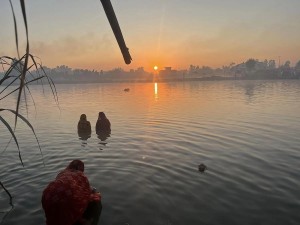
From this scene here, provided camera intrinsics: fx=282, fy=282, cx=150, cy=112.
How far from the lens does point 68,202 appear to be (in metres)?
6.86

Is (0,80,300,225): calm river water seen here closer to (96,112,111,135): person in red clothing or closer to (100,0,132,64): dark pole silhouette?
(96,112,111,135): person in red clothing

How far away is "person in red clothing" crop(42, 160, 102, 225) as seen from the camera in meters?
6.73

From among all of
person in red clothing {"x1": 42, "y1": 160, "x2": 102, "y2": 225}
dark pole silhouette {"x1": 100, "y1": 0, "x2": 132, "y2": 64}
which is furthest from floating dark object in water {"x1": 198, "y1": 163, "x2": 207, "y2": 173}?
dark pole silhouette {"x1": 100, "y1": 0, "x2": 132, "y2": 64}

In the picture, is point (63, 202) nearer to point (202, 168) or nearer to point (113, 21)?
point (113, 21)

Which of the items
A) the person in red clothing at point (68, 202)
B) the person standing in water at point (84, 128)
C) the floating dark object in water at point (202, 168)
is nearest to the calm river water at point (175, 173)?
the floating dark object in water at point (202, 168)

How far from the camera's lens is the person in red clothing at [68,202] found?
6.73 meters

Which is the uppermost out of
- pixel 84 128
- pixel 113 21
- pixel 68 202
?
pixel 113 21

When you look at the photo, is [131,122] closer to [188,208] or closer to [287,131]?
[287,131]

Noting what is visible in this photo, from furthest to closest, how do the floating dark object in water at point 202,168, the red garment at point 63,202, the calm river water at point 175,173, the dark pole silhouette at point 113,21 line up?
the floating dark object in water at point 202,168, the calm river water at point 175,173, the red garment at point 63,202, the dark pole silhouette at point 113,21

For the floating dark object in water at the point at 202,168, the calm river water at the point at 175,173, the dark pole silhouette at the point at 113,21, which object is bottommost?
the calm river water at the point at 175,173

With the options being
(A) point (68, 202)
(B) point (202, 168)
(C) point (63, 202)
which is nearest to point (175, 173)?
(B) point (202, 168)

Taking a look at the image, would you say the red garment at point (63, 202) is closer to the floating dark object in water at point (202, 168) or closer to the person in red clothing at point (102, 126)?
the floating dark object in water at point (202, 168)

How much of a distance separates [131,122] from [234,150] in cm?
1338

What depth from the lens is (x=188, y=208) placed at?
30.4 feet
